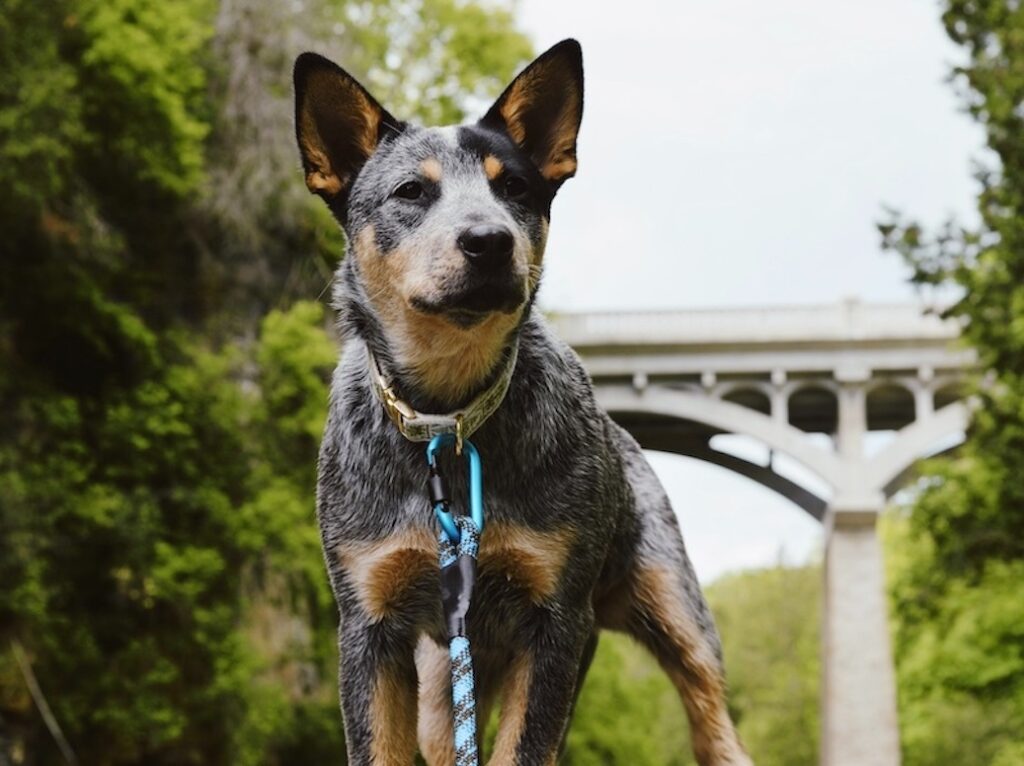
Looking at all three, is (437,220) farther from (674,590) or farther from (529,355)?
(674,590)

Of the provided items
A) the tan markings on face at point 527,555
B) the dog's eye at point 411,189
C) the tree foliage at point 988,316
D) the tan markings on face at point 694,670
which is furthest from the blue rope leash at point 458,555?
the tree foliage at point 988,316

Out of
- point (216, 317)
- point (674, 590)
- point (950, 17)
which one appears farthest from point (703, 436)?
point (674, 590)

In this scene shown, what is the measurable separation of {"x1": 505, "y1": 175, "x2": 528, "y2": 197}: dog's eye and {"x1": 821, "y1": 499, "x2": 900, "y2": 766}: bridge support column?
98.3 feet

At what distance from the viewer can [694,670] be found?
3.58 meters

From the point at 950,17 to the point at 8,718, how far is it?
43.5 ft

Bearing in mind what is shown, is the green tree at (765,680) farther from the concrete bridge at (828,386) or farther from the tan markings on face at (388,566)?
the tan markings on face at (388,566)

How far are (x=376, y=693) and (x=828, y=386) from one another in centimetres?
2972

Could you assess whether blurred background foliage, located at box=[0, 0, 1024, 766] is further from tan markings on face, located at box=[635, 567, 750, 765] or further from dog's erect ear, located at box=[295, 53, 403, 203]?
dog's erect ear, located at box=[295, 53, 403, 203]

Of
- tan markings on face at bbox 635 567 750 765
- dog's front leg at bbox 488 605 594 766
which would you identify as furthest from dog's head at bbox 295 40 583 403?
tan markings on face at bbox 635 567 750 765

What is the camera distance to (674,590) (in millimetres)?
3615

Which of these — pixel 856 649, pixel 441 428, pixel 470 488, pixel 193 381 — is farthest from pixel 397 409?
pixel 856 649

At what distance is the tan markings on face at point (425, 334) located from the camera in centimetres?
304

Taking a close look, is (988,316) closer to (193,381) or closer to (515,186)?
(193,381)

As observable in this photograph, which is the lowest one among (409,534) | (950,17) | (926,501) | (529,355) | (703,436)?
(703,436)
